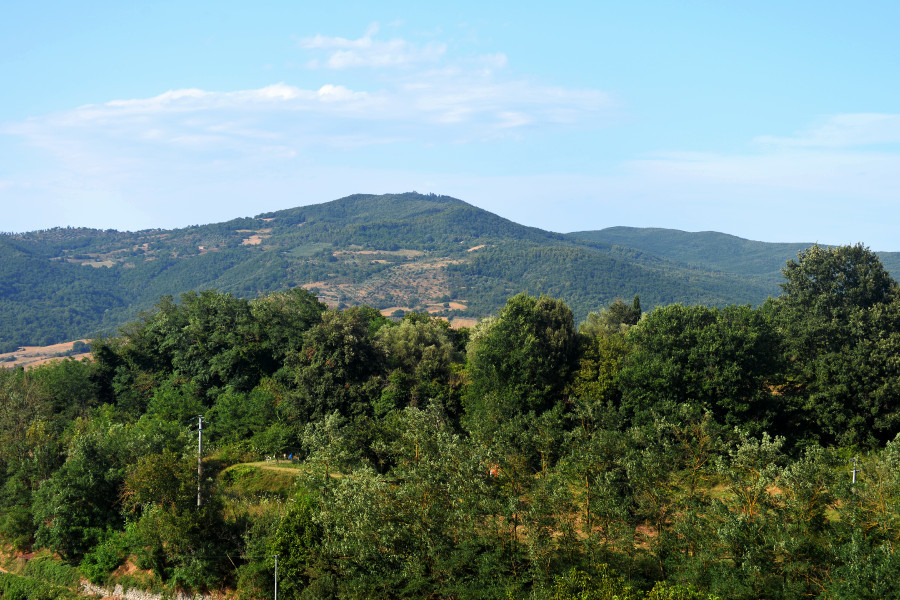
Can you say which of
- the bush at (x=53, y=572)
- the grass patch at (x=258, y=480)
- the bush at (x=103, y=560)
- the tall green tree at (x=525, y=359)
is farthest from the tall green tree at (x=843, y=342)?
the bush at (x=53, y=572)

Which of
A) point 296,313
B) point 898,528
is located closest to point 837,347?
point 898,528

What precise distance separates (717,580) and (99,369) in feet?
174

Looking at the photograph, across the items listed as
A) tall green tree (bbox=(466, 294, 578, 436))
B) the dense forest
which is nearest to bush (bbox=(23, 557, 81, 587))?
the dense forest

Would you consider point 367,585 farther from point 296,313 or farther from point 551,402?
point 296,313

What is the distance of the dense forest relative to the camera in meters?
25.9

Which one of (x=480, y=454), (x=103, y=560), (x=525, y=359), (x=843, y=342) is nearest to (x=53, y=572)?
(x=103, y=560)

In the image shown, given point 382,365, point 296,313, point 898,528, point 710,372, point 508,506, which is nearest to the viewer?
point 898,528

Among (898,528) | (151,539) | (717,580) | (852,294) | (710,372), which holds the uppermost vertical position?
(852,294)

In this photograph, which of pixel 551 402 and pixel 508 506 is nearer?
pixel 508 506

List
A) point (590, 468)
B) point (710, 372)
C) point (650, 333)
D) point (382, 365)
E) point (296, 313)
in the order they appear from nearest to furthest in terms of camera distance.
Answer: point (590, 468), point (710, 372), point (650, 333), point (382, 365), point (296, 313)

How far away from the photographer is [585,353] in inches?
1826

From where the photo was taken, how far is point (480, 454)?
2969cm

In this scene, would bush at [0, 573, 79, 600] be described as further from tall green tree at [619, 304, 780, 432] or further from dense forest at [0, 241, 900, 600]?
tall green tree at [619, 304, 780, 432]

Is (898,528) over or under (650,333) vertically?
under
